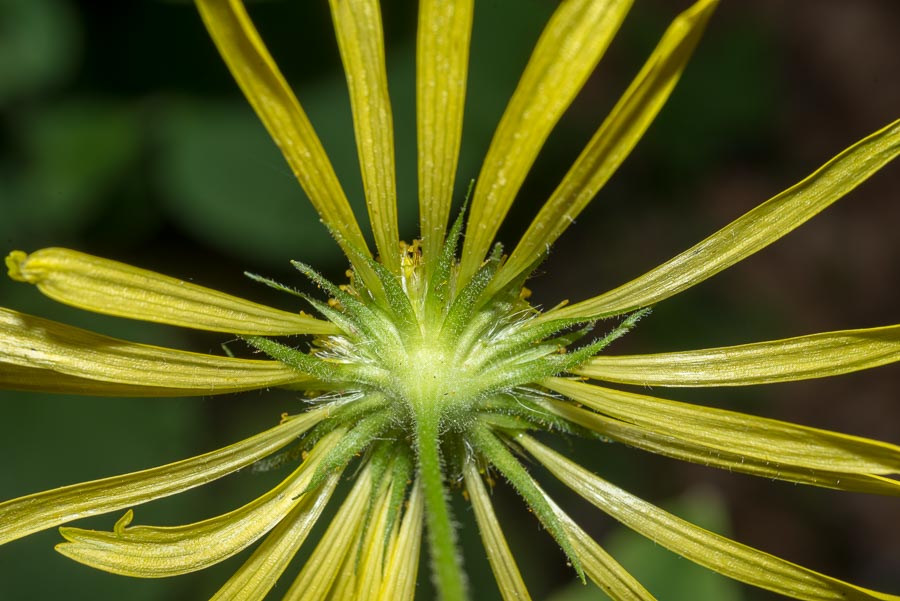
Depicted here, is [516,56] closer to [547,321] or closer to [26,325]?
[547,321]

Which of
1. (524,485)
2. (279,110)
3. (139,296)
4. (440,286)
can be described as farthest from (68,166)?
(524,485)

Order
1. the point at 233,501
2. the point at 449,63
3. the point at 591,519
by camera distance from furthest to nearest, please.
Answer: the point at 591,519
the point at 233,501
the point at 449,63

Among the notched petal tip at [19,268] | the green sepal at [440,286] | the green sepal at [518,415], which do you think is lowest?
the notched petal tip at [19,268]

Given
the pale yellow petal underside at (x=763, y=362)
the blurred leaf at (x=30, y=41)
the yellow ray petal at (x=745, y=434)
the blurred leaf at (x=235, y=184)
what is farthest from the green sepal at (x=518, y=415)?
the blurred leaf at (x=30, y=41)

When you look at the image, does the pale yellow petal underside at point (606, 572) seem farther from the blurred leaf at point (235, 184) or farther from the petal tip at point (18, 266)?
the blurred leaf at point (235, 184)

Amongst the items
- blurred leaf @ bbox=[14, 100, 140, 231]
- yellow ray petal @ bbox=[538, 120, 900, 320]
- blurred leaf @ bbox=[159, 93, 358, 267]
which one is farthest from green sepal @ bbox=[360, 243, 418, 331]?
blurred leaf @ bbox=[14, 100, 140, 231]

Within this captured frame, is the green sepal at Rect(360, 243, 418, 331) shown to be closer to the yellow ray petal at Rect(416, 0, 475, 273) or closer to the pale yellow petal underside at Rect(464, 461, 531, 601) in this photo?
the yellow ray petal at Rect(416, 0, 475, 273)

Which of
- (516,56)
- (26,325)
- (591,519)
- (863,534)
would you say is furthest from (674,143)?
(26,325)
